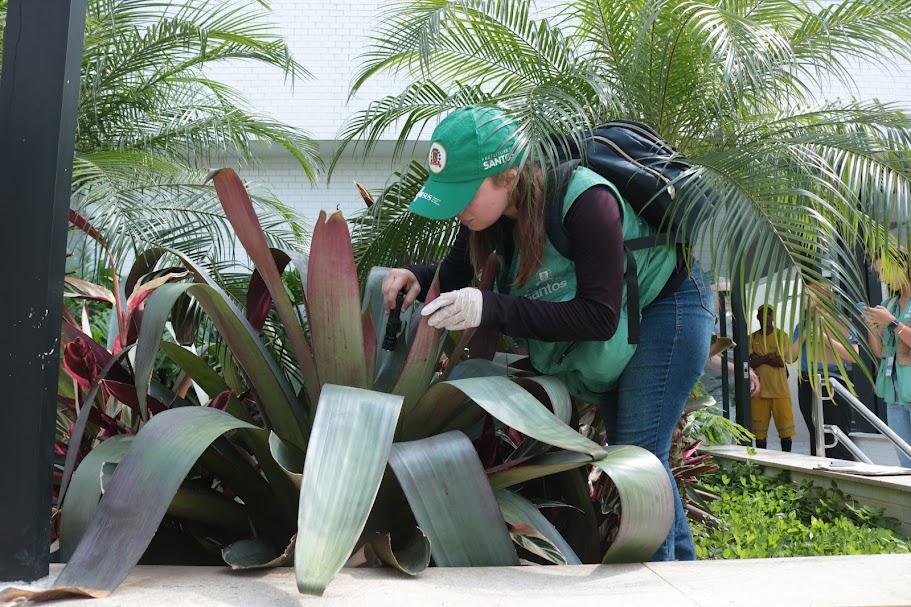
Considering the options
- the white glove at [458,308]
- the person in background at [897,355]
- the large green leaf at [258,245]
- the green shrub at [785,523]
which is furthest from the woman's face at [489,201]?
the person in background at [897,355]

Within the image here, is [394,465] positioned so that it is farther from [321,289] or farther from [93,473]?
[93,473]

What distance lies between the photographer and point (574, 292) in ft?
5.73

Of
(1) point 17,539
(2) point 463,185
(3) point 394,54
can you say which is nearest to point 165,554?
(1) point 17,539

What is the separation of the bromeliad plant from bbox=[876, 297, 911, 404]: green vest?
2.50 m

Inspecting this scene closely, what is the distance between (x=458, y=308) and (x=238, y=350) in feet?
1.57

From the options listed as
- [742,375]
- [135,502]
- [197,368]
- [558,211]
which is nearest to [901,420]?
[742,375]

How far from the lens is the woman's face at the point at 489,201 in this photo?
5.56ft

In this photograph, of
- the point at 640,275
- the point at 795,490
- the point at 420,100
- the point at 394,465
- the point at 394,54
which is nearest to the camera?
the point at 394,465

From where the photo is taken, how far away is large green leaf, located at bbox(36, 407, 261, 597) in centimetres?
116

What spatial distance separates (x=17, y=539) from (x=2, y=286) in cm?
36

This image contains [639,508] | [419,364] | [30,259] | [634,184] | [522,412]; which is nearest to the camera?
[30,259]

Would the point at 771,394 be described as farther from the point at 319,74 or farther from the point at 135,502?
the point at 319,74

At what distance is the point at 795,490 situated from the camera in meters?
3.88

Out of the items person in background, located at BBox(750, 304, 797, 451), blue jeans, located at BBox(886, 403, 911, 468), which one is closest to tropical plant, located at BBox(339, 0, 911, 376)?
blue jeans, located at BBox(886, 403, 911, 468)
